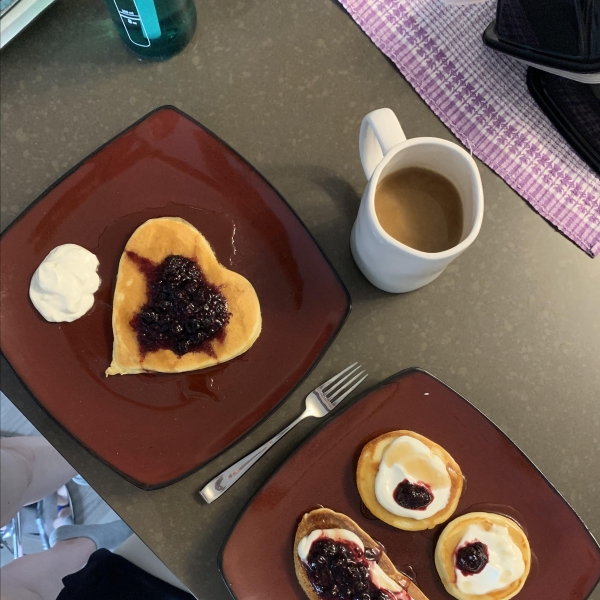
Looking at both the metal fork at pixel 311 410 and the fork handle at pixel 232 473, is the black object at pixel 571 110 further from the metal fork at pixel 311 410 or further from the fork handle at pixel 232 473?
the fork handle at pixel 232 473

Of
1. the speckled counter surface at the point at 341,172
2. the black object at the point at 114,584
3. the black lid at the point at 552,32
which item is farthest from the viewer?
the black object at the point at 114,584

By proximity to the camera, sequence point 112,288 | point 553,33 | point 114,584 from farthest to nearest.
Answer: point 114,584 → point 112,288 → point 553,33

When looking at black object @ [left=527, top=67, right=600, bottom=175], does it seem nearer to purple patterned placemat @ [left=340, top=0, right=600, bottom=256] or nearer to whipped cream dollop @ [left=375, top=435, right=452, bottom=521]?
purple patterned placemat @ [left=340, top=0, right=600, bottom=256]

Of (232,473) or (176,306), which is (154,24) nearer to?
(176,306)

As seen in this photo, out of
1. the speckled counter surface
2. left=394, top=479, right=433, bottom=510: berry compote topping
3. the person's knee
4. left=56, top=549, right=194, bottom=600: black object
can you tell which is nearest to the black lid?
the speckled counter surface

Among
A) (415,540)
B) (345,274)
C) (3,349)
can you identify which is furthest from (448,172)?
(3,349)

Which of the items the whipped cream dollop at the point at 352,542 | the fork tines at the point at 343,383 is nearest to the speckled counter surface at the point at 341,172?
the fork tines at the point at 343,383

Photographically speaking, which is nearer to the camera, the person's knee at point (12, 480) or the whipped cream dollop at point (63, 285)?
the whipped cream dollop at point (63, 285)

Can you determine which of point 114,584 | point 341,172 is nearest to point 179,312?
point 341,172

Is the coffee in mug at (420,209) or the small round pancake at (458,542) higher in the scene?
the coffee in mug at (420,209)
